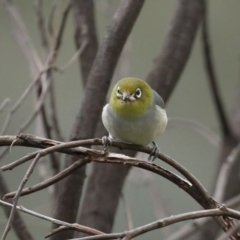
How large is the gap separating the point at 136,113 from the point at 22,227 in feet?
1.51

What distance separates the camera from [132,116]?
4.65 feet

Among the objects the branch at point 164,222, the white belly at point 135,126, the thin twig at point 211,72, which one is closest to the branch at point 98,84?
the white belly at point 135,126

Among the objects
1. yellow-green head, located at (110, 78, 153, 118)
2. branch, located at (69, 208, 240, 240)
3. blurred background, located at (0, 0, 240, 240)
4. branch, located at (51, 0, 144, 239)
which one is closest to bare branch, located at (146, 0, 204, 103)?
branch, located at (51, 0, 144, 239)

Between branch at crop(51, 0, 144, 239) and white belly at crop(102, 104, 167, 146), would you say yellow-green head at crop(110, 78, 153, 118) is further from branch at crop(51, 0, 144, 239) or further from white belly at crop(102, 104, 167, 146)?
branch at crop(51, 0, 144, 239)

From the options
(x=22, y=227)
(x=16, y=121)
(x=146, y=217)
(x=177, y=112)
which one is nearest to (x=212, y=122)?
(x=177, y=112)

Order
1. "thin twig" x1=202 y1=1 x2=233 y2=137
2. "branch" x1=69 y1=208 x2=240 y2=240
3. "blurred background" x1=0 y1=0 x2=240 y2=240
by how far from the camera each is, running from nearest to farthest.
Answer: "branch" x1=69 y1=208 x2=240 y2=240
"thin twig" x1=202 y1=1 x2=233 y2=137
"blurred background" x1=0 y1=0 x2=240 y2=240

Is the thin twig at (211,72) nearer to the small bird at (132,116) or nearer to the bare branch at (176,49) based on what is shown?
the bare branch at (176,49)

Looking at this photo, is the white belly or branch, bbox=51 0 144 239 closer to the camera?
the white belly

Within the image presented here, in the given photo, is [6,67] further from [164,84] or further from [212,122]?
[164,84]

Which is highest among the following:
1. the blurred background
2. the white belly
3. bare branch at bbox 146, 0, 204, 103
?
the blurred background

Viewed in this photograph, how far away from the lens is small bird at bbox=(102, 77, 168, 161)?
1.40 m

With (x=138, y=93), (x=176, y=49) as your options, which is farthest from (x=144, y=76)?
(x=138, y=93)

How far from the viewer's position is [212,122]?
3916mm

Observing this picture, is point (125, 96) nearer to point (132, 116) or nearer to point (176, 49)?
point (132, 116)
